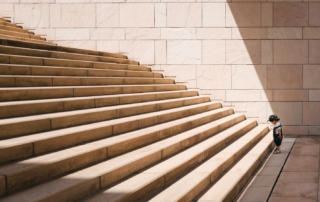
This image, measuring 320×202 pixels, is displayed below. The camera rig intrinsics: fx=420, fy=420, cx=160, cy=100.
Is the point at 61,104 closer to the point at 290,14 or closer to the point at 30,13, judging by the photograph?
the point at 30,13

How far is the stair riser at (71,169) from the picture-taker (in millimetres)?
3936

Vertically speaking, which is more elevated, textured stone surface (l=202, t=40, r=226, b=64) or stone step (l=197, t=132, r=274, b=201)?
textured stone surface (l=202, t=40, r=226, b=64)

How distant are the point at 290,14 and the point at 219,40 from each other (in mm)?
2348

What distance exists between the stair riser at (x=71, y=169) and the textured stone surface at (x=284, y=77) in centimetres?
801

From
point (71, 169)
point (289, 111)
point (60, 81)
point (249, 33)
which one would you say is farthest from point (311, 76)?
point (71, 169)

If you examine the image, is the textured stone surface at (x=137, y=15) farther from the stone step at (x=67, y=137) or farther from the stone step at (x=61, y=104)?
the stone step at (x=67, y=137)

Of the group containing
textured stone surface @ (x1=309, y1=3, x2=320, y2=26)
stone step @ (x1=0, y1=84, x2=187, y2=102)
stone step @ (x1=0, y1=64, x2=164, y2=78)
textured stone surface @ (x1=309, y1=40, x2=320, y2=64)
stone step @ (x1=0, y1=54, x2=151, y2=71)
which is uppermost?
textured stone surface @ (x1=309, y1=3, x2=320, y2=26)

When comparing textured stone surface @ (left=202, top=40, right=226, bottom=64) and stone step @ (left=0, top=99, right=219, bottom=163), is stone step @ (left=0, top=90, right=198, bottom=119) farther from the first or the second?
textured stone surface @ (left=202, top=40, right=226, bottom=64)

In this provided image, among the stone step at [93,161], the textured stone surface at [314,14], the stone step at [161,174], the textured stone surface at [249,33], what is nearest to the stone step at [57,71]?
the stone step at [93,161]

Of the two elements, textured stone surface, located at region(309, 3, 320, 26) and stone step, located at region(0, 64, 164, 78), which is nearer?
stone step, located at region(0, 64, 164, 78)

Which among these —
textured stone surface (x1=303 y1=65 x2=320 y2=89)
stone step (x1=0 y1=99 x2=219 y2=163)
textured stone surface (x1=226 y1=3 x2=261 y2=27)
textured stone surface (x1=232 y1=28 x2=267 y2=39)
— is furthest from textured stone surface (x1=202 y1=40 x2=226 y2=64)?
stone step (x1=0 y1=99 x2=219 y2=163)

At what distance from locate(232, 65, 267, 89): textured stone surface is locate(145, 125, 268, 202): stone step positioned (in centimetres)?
416

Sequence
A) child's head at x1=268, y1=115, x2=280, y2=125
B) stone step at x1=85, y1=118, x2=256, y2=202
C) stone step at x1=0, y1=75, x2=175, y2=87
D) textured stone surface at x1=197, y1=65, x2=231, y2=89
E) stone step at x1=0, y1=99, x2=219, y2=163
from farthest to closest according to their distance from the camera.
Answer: textured stone surface at x1=197, y1=65, x2=231, y2=89 → child's head at x1=268, y1=115, x2=280, y2=125 → stone step at x1=0, y1=75, x2=175, y2=87 → stone step at x1=85, y1=118, x2=256, y2=202 → stone step at x1=0, y1=99, x2=219, y2=163

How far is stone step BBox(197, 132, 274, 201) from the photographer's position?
5.73 metres
